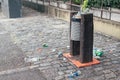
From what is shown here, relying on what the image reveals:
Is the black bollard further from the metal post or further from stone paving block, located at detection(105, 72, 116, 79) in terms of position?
stone paving block, located at detection(105, 72, 116, 79)

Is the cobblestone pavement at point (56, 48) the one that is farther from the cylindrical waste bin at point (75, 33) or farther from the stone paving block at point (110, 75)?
the cylindrical waste bin at point (75, 33)

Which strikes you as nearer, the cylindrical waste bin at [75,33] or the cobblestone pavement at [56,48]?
the cobblestone pavement at [56,48]

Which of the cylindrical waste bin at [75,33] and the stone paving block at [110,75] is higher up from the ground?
the cylindrical waste bin at [75,33]

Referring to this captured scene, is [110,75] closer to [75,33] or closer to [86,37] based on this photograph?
[86,37]

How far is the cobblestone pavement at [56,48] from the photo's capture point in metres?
4.65

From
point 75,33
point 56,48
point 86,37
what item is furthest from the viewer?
point 56,48

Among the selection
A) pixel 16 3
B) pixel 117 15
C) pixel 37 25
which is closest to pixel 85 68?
pixel 117 15

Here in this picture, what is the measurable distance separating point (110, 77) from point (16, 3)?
8907 mm

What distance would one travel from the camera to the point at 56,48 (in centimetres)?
644

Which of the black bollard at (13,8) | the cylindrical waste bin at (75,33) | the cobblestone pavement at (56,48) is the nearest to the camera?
the cobblestone pavement at (56,48)

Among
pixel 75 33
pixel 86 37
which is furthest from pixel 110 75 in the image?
pixel 75 33

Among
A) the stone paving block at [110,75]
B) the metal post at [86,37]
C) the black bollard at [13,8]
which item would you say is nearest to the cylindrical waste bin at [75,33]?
the metal post at [86,37]

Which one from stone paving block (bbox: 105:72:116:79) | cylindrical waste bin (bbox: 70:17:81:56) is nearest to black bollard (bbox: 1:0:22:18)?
cylindrical waste bin (bbox: 70:17:81:56)

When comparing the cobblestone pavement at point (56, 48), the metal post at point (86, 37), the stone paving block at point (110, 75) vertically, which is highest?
the metal post at point (86, 37)
